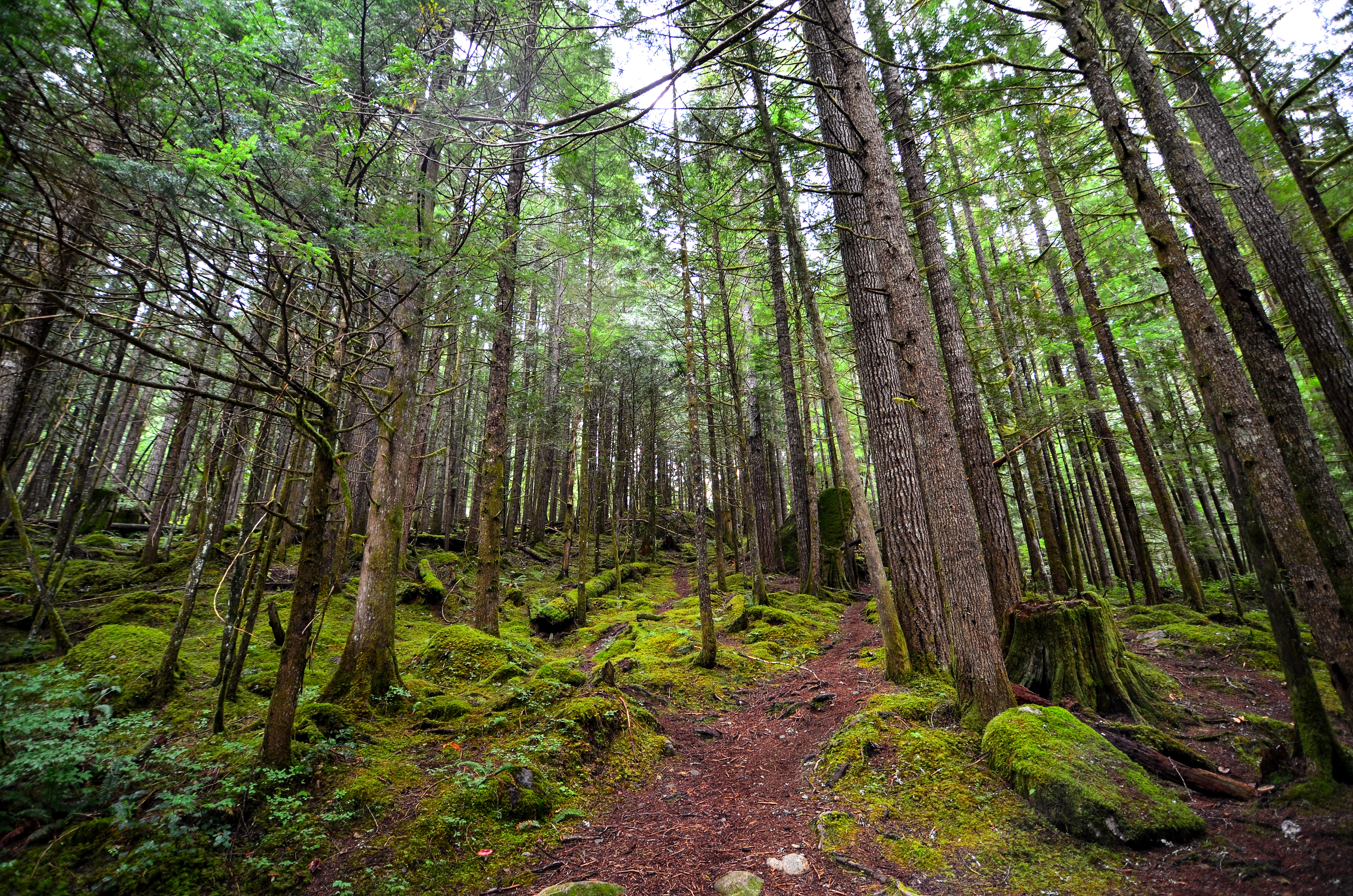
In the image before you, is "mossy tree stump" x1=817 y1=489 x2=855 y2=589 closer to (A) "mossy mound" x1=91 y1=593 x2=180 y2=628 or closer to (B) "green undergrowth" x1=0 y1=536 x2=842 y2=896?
(B) "green undergrowth" x1=0 y1=536 x2=842 y2=896

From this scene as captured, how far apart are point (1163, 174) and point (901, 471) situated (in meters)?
9.73

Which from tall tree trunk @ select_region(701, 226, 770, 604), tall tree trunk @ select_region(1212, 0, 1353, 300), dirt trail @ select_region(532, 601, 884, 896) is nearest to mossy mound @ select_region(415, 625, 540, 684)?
dirt trail @ select_region(532, 601, 884, 896)

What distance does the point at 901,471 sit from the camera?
6.52m

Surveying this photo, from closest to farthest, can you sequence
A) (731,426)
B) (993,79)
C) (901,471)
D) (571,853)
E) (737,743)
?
(571,853)
(737,743)
(901,471)
(993,79)
(731,426)

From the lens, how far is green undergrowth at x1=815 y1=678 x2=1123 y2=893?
114 inches

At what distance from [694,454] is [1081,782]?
819 cm

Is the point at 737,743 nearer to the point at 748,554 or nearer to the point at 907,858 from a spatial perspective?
the point at 907,858

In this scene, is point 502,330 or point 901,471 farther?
point 502,330

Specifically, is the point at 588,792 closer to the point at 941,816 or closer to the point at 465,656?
the point at 941,816

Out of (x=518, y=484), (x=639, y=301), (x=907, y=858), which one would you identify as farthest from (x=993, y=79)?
(x=518, y=484)

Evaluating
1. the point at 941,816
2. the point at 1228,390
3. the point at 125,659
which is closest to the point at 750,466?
the point at 1228,390

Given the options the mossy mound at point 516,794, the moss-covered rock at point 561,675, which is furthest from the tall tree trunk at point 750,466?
the mossy mound at point 516,794

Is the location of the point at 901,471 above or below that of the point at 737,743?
above

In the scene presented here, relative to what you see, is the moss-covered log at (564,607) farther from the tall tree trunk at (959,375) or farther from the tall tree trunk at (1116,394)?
the tall tree trunk at (1116,394)
